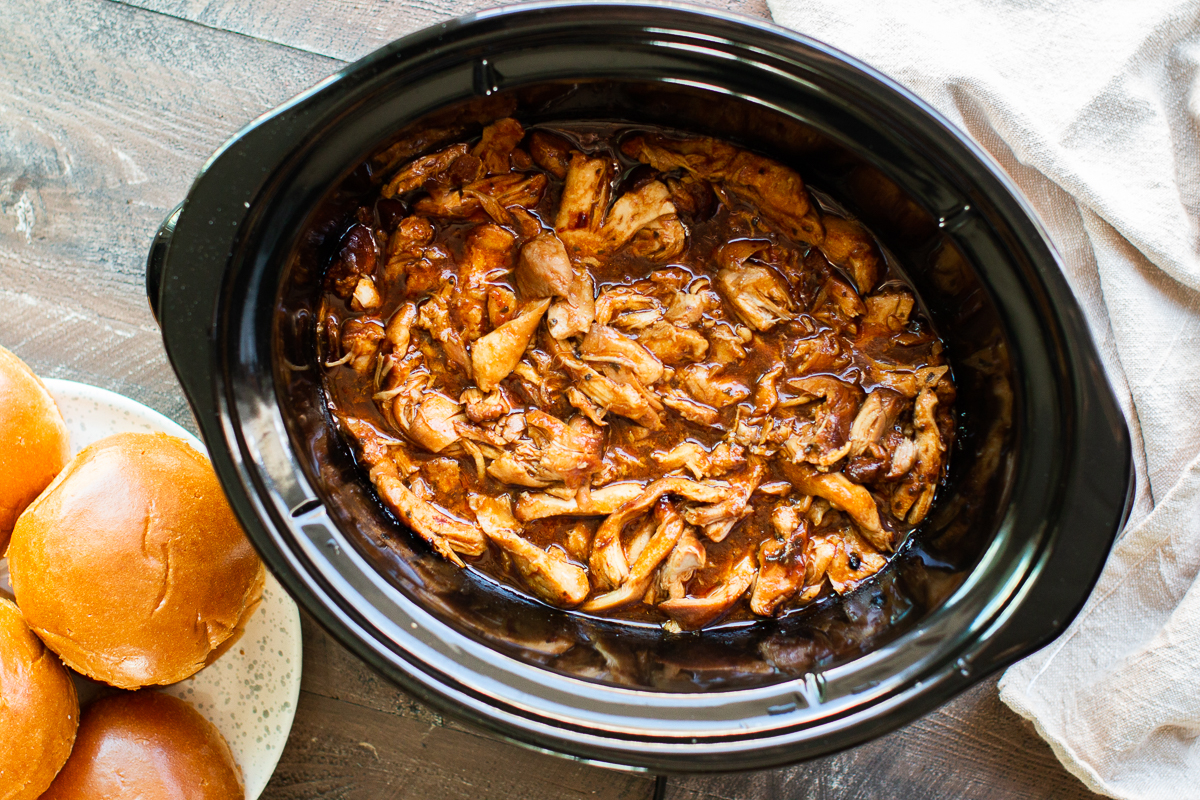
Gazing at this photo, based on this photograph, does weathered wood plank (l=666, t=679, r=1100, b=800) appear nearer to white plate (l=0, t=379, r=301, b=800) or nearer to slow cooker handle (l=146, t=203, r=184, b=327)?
white plate (l=0, t=379, r=301, b=800)

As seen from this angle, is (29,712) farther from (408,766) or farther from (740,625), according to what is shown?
(740,625)

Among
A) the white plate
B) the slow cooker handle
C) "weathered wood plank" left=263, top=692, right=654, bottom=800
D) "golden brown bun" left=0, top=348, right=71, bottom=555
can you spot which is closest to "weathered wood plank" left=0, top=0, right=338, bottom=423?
the white plate

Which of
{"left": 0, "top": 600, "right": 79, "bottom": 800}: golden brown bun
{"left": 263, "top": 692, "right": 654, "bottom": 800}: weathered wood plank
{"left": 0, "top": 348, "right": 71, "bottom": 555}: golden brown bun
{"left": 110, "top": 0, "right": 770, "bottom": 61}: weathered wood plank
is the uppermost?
{"left": 110, "top": 0, "right": 770, "bottom": 61}: weathered wood plank

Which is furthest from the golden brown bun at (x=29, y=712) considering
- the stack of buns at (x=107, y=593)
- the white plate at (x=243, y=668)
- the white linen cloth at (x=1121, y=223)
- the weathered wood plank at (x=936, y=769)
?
the white linen cloth at (x=1121, y=223)

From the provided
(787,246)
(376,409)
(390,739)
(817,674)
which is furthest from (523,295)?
(390,739)

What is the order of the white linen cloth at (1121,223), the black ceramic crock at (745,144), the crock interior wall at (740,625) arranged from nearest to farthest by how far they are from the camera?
the black ceramic crock at (745,144), the crock interior wall at (740,625), the white linen cloth at (1121,223)

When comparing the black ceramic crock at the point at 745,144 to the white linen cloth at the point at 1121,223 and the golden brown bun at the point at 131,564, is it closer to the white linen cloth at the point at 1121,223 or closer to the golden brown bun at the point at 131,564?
the golden brown bun at the point at 131,564
